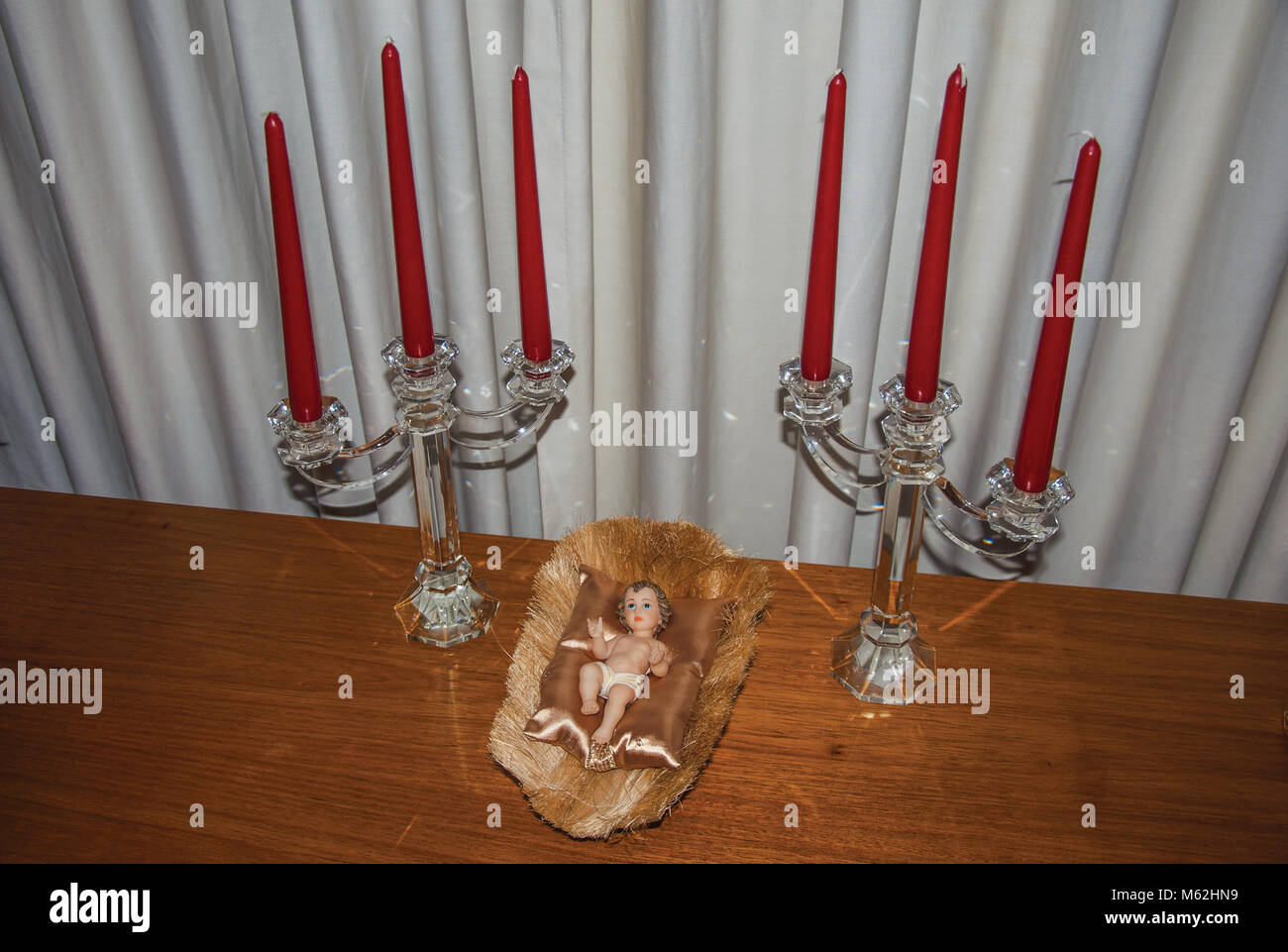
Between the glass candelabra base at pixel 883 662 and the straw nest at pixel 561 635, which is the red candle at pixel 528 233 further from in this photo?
the glass candelabra base at pixel 883 662

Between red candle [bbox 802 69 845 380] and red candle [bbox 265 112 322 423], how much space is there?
1.22ft

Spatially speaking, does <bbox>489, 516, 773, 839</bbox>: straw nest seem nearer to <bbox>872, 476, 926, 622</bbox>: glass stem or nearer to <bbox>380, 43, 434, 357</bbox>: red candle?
<bbox>872, 476, 926, 622</bbox>: glass stem

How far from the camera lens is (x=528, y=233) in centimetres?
77

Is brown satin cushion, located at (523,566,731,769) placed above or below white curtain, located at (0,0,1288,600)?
below

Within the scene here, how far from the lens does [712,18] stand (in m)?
1.05

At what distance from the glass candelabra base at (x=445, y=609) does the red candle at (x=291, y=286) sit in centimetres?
23

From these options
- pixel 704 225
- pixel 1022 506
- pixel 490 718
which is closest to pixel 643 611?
pixel 490 718

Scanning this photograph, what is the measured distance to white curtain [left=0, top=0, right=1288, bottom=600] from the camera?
1.04 metres

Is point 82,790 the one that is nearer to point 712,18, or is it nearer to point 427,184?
point 427,184

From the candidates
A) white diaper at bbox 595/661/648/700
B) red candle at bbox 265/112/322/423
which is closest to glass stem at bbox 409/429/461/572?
red candle at bbox 265/112/322/423

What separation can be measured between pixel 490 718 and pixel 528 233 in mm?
411

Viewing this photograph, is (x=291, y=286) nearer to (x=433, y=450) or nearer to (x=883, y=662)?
(x=433, y=450)
